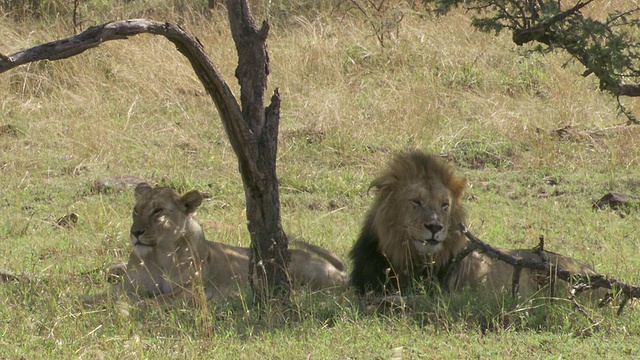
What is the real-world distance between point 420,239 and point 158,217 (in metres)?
1.49

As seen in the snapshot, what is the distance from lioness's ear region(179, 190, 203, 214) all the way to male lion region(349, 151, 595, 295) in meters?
0.98

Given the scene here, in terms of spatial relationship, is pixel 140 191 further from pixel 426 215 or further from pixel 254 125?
pixel 426 215

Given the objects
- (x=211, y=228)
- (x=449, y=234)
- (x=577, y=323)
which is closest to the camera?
(x=577, y=323)

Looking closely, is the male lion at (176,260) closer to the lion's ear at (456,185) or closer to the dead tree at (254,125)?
the dead tree at (254,125)

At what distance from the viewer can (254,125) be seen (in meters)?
5.40

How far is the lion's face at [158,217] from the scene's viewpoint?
19.3ft

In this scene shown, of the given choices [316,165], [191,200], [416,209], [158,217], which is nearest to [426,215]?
[416,209]

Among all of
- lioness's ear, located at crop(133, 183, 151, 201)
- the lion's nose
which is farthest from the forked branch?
lioness's ear, located at crop(133, 183, 151, 201)

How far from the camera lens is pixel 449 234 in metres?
5.74

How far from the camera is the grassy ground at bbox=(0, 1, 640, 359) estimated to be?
497 cm

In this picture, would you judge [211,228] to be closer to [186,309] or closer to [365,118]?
[186,309]

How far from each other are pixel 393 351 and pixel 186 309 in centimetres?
118

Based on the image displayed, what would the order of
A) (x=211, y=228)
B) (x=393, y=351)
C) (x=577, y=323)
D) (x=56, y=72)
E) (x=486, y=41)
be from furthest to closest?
(x=486, y=41) < (x=56, y=72) < (x=211, y=228) < (x=577, y=323) < (x=393, y=351)

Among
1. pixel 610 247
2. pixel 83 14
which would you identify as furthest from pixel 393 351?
pixel 83 14
